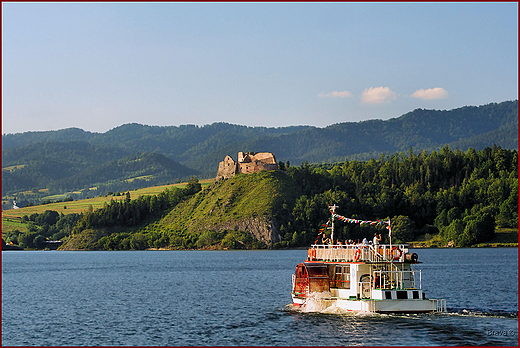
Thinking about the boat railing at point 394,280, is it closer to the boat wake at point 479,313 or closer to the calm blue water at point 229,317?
the calm blue water at point 229,317

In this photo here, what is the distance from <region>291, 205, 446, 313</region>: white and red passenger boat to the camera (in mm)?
55500

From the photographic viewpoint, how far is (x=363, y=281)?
191 feet

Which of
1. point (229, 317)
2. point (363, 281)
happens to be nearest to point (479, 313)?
point (363, 281)

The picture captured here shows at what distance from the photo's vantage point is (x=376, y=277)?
57750 millimetres

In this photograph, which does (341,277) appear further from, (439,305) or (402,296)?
(439,305)

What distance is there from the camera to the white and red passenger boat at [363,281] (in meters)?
55.5

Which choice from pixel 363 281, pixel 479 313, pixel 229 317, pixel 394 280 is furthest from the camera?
pixel 229 317

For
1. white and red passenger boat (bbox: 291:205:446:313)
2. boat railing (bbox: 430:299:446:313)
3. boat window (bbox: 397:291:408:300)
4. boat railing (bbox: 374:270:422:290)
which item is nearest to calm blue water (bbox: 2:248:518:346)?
boat railing (bbox: 430:299:446:313)

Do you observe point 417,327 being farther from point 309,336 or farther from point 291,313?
point 291,313

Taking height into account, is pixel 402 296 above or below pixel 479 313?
above

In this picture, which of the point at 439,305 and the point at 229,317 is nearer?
the point at 439,305

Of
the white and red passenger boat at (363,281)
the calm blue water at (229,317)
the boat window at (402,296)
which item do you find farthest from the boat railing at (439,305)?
the boat window at (402,296)

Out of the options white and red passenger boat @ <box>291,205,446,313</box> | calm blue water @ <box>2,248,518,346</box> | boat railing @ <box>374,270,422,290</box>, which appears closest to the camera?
calm blue water @ <box>2,248,518,346</box>

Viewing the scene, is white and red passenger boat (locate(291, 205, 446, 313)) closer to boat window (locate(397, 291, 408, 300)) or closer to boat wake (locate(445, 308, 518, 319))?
boat window (locate(397, 291, 408, 300))
